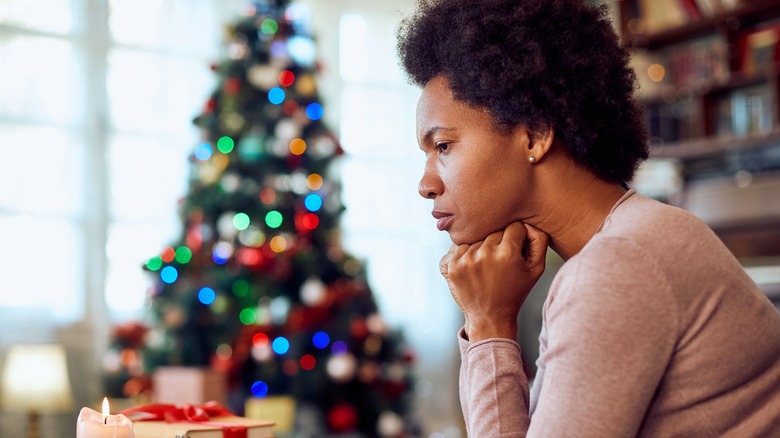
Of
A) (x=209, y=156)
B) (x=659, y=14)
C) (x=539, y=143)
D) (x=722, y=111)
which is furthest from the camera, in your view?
(x=659, y=14)

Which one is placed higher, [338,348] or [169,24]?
[169,24]

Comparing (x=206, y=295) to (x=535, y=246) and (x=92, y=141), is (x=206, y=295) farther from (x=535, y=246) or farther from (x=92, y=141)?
(x=535, y=246)

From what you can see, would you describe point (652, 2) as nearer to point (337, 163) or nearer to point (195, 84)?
point (337, 163)

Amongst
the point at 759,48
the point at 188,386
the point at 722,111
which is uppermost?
the point at 759,48

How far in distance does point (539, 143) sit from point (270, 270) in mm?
3239

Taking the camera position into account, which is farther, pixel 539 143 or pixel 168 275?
pixel 168 275

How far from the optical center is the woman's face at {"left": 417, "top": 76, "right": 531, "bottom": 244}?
4.01 ft

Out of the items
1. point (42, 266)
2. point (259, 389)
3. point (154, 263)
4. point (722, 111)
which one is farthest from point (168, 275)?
point (722, 111)

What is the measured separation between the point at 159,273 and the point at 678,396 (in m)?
3.57

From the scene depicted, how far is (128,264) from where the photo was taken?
178 inches

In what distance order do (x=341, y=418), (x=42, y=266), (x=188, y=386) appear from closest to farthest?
(x=188, y=386), (x=42, y=266), (x=341, y=418)

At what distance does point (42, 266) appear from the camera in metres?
4.25

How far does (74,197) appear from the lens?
4383 mm

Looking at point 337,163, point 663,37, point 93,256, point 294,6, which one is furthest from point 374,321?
point 663,37
